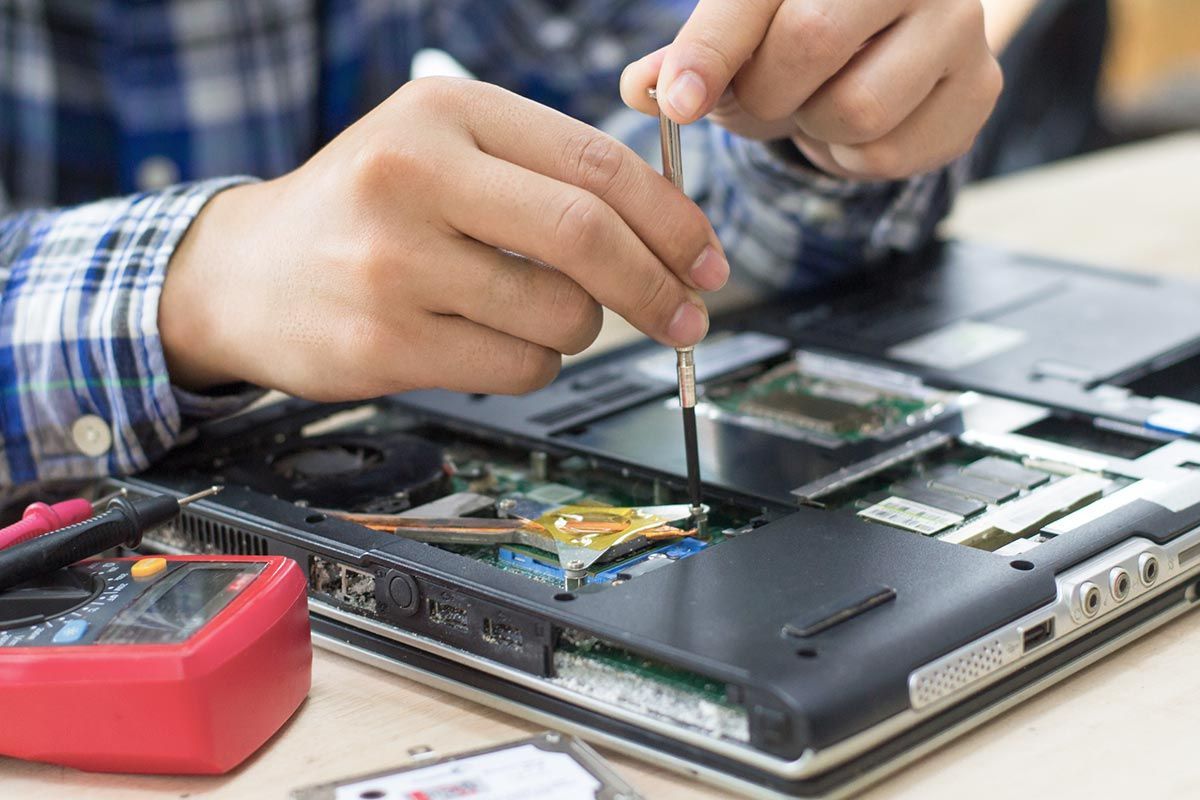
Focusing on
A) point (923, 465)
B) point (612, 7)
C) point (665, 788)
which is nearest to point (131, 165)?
point (612, 7)

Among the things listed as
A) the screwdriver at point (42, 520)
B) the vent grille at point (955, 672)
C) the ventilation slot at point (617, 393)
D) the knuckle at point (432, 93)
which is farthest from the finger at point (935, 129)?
the screwdriver at point (42, 520)

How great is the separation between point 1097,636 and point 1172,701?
0.05 metres

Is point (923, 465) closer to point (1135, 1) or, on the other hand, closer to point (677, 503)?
point (677, 503)

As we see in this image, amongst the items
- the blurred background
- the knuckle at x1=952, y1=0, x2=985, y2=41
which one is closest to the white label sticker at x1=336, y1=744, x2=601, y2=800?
the knuckle at x1=952, y1=0, x2=985, y2=41

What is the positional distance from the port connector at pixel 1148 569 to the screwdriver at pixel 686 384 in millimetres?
240

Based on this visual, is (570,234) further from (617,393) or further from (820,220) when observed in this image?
(820,220)

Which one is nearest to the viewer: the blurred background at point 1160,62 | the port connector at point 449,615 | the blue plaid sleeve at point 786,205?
the port connector at point 449,615

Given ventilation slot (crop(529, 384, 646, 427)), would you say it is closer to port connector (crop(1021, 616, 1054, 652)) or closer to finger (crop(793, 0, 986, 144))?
finger (crop(793, 0, 986, 144))

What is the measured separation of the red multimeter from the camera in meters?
0.66

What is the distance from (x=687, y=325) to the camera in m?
0.83

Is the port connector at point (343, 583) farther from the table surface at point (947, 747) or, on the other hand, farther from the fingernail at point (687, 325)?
the fingernail at point (687, 325)

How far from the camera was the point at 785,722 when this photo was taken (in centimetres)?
61

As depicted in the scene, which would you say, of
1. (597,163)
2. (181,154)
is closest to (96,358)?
(597,163)

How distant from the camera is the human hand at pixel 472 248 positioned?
795 mm
